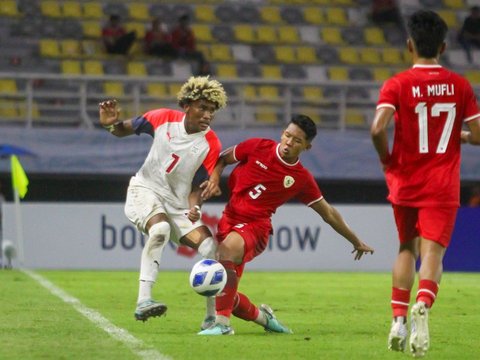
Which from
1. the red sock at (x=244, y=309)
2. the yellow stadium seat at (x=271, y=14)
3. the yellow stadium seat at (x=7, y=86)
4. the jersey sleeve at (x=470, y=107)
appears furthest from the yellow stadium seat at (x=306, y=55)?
the jersey sleeve at (x=470, y=107)

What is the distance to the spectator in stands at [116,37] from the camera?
1001 inches

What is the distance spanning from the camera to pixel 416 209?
838 centimetres

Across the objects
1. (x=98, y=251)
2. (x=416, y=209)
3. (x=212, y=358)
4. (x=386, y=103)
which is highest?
(x=386, y=103)

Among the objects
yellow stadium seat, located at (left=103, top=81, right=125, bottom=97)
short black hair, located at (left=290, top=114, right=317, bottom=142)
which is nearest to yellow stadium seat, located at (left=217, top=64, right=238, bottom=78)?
yellow stadium seat, located at (left=103, top=81, right=125, bottom=97)

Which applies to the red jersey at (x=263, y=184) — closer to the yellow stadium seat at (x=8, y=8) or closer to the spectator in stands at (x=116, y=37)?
the spectator in stands at (x=116, y=37)

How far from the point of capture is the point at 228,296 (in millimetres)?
9688

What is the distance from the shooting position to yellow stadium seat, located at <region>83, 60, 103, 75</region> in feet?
83.3

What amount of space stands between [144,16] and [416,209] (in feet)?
64.0

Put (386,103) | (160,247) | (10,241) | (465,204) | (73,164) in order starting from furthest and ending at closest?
(465,204) → (73,164) → (10,241) → (160,247) → (386,103)

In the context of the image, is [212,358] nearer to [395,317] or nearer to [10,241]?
[395,317]

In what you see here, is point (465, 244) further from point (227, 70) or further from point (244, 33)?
point (244, 33)

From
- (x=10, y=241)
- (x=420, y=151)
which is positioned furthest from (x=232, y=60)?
(x=420, y=151)

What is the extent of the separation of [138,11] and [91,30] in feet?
4.61

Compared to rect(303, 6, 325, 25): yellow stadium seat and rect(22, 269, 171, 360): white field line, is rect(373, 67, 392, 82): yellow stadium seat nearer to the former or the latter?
rect(303, 6, 325, 25): yellow stadium seat
